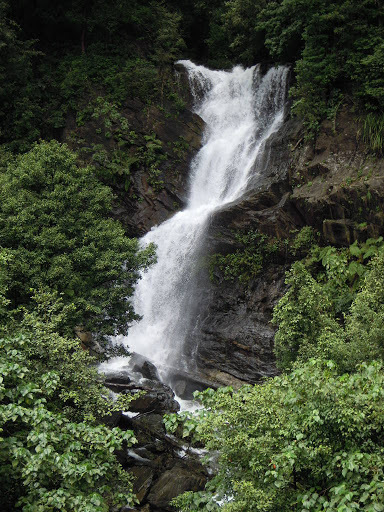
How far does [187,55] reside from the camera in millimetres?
29094

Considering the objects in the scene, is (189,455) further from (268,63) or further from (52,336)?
(268,63)

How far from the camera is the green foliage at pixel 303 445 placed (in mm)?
4938

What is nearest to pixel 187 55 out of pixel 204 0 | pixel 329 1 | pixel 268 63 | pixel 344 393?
pixel 204 0

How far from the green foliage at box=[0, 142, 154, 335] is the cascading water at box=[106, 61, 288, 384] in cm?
164

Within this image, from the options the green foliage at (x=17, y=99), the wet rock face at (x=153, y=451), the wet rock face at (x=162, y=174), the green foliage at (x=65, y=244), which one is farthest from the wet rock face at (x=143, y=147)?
the wet rock face at (x=153, y=451)

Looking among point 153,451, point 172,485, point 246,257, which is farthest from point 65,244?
point 246,257

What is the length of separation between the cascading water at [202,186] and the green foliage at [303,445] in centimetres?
871

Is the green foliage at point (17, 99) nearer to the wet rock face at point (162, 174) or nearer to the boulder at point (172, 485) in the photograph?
the wet rock face at point (162, 174)

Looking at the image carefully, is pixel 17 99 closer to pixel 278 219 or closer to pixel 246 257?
pixel 246 257

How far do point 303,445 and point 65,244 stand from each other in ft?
30.0

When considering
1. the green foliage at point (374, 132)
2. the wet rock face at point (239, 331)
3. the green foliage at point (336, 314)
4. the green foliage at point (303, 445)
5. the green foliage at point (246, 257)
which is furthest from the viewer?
the green foliage at point (246, 257)

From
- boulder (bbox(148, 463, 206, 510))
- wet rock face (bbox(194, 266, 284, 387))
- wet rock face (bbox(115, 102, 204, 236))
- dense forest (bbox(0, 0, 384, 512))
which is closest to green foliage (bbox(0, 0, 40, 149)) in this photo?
dense forest (bbox(0, 0, 384, 512))

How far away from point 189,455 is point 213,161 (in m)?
14.3

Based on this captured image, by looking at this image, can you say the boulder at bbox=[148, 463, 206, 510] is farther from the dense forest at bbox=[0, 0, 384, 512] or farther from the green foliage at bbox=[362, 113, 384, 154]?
the green foliage at bbox=[362, 113, 384, 154]
